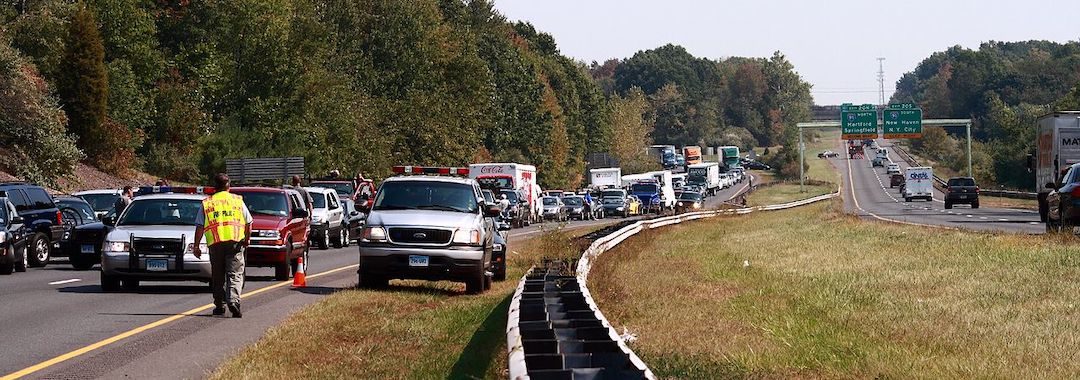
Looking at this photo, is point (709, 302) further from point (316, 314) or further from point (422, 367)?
point (422, 367)

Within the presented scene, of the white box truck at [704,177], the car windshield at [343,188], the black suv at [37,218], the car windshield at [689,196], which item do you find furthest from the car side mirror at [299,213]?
the white box truck at [704,177]

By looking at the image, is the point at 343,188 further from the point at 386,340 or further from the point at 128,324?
the point at 386,340

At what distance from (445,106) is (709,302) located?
256 ft

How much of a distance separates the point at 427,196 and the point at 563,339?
1344cm

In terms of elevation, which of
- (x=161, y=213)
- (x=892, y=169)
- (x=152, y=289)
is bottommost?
(x=892, y=169)

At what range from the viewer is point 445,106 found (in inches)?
3846

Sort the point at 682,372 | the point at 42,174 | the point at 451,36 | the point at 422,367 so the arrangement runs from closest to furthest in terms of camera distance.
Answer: the point at 682,372 < the point at 422,367 < the point at 42,174 < the point at 451,36

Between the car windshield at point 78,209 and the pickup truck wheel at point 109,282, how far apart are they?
41.2 feet

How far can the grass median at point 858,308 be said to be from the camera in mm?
13031

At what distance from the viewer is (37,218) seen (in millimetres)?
31609

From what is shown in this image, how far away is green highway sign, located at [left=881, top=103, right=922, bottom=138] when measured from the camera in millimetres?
91500

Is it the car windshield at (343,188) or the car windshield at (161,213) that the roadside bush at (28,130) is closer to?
the car windshield at (343,188)

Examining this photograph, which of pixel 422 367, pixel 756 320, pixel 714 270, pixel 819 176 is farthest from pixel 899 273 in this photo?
pixel 819 176

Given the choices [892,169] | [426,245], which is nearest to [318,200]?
[426,245]
